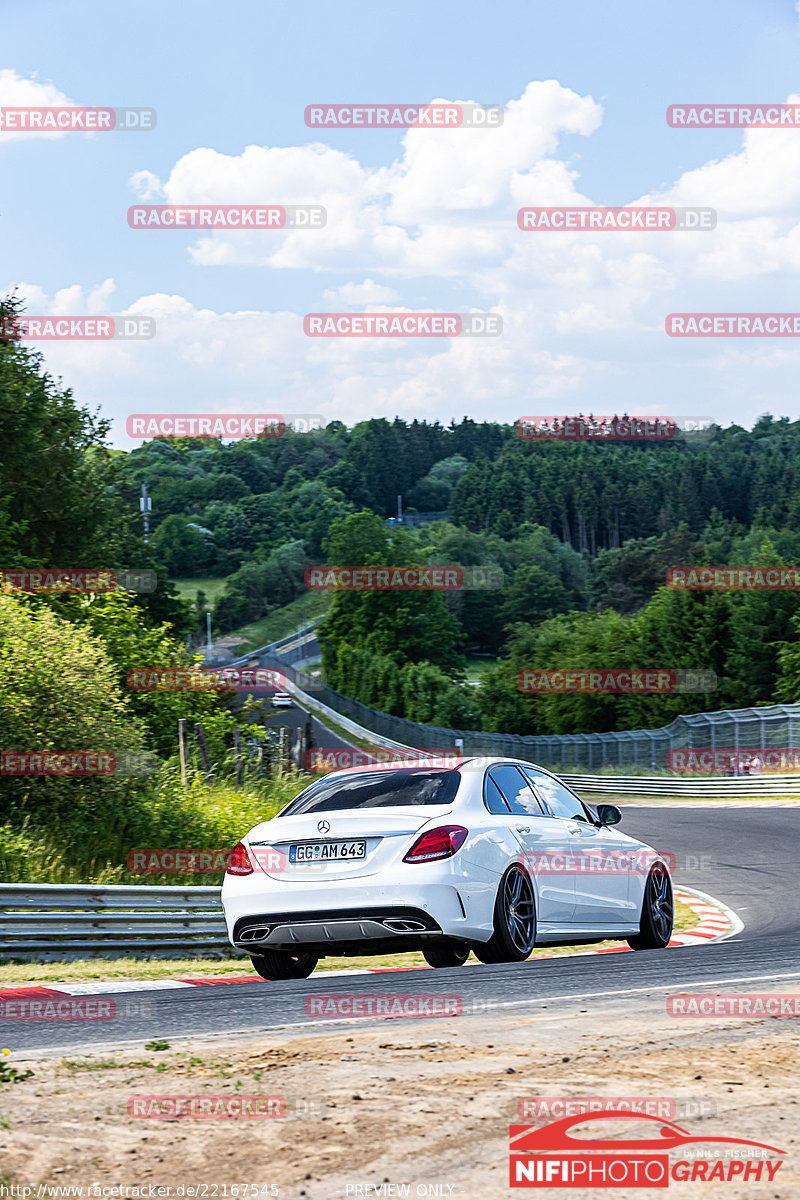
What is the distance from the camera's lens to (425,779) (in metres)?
8.81

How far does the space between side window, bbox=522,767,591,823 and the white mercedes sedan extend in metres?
0.11

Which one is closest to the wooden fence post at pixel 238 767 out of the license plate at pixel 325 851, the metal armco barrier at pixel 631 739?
the license plate at pixel 325 851

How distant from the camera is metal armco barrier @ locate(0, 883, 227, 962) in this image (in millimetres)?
10719

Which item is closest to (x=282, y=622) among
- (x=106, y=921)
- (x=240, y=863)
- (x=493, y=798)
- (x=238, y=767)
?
(x=238, y=767)

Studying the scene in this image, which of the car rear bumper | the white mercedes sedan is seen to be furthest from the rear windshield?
the car rear bumper

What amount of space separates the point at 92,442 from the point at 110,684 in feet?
76.9

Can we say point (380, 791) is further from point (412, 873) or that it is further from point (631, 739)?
point (631, 739)

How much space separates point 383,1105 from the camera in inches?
183

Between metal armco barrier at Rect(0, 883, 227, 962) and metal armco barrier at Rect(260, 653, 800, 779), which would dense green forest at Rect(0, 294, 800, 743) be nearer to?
metal armco barrier at Rect(0, 883, 227, 962)

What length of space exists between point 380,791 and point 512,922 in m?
1.21

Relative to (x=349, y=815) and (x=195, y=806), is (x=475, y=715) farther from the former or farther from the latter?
(x=349, y=815)

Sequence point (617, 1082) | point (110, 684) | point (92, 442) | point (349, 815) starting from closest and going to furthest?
point (617, 1082)
point (349, 815)
point (110, 684)
point (92, 442)

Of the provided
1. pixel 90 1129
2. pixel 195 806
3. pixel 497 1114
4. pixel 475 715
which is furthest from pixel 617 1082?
pixel 475 715

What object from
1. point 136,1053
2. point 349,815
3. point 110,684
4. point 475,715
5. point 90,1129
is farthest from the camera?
point 475,715
